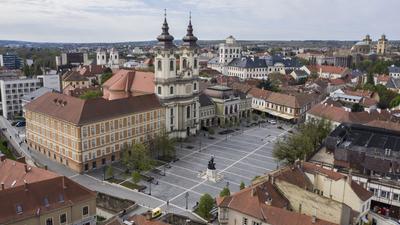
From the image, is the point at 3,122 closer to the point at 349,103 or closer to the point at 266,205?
the point at 266,205

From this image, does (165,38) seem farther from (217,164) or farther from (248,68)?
(248,68)

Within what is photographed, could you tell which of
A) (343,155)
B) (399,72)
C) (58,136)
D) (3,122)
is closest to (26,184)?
→ (58,136)

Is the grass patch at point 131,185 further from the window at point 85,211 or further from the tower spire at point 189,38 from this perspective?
the tower spire at point 189,38

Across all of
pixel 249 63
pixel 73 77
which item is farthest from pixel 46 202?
pixel 249 63

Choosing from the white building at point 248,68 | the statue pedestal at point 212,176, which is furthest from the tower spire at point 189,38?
the white building at point 248,68

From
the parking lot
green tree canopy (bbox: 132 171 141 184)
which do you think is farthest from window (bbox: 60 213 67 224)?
green tree canopy (bbox: 132 171 141 184)

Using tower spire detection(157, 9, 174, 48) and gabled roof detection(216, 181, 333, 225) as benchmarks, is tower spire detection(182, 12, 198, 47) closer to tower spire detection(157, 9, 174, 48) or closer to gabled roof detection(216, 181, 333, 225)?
tower spire detection(157, 9, 174, 48)
